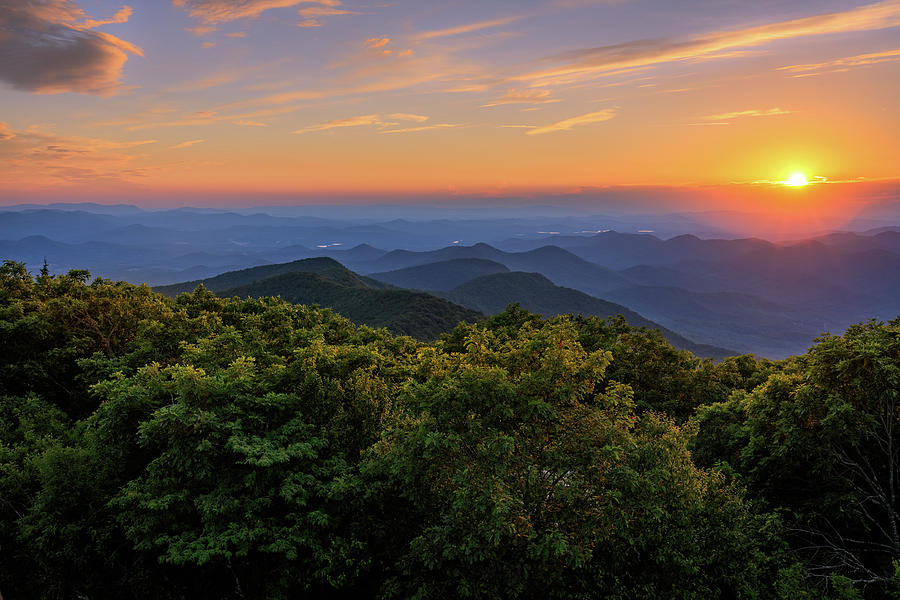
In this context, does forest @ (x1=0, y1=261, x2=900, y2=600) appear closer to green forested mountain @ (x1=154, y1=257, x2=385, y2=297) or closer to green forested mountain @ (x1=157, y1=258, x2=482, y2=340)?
green forested mountain @ (x1=157, y1=258, x2=482, y2=340)

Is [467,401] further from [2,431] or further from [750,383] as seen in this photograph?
[750,383]

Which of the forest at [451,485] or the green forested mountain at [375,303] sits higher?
the forest at [451,485]

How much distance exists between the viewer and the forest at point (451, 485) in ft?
34.7

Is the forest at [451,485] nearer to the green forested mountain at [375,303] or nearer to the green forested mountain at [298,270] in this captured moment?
Answer: the green forested mountain at [375,303]

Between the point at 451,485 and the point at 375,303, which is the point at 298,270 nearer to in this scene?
the point at 375,303

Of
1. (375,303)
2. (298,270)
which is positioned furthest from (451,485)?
(298,270)

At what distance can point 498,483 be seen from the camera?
384 inches

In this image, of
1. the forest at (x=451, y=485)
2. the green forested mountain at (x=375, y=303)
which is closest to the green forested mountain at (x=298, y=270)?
the green forested mountain at (x=375, y=303)

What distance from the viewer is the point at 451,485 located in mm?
11148

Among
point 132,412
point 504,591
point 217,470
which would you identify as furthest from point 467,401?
point 132,412

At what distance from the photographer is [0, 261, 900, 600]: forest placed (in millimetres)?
10562

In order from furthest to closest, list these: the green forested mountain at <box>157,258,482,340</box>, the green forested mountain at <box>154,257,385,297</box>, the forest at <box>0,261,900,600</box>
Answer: the green forested mountain at <box>154,257,385,297</box>
the green forested mountain at <box>157,258,482,340</box>
the forest at <box>0,261,900,600</box>

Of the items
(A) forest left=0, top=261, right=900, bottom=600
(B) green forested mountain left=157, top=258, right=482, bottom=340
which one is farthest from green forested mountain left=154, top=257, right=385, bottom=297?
(A) forest left=0, top=261, right=900, bottom=600

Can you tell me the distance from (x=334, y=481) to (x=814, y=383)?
1596 centimetres
